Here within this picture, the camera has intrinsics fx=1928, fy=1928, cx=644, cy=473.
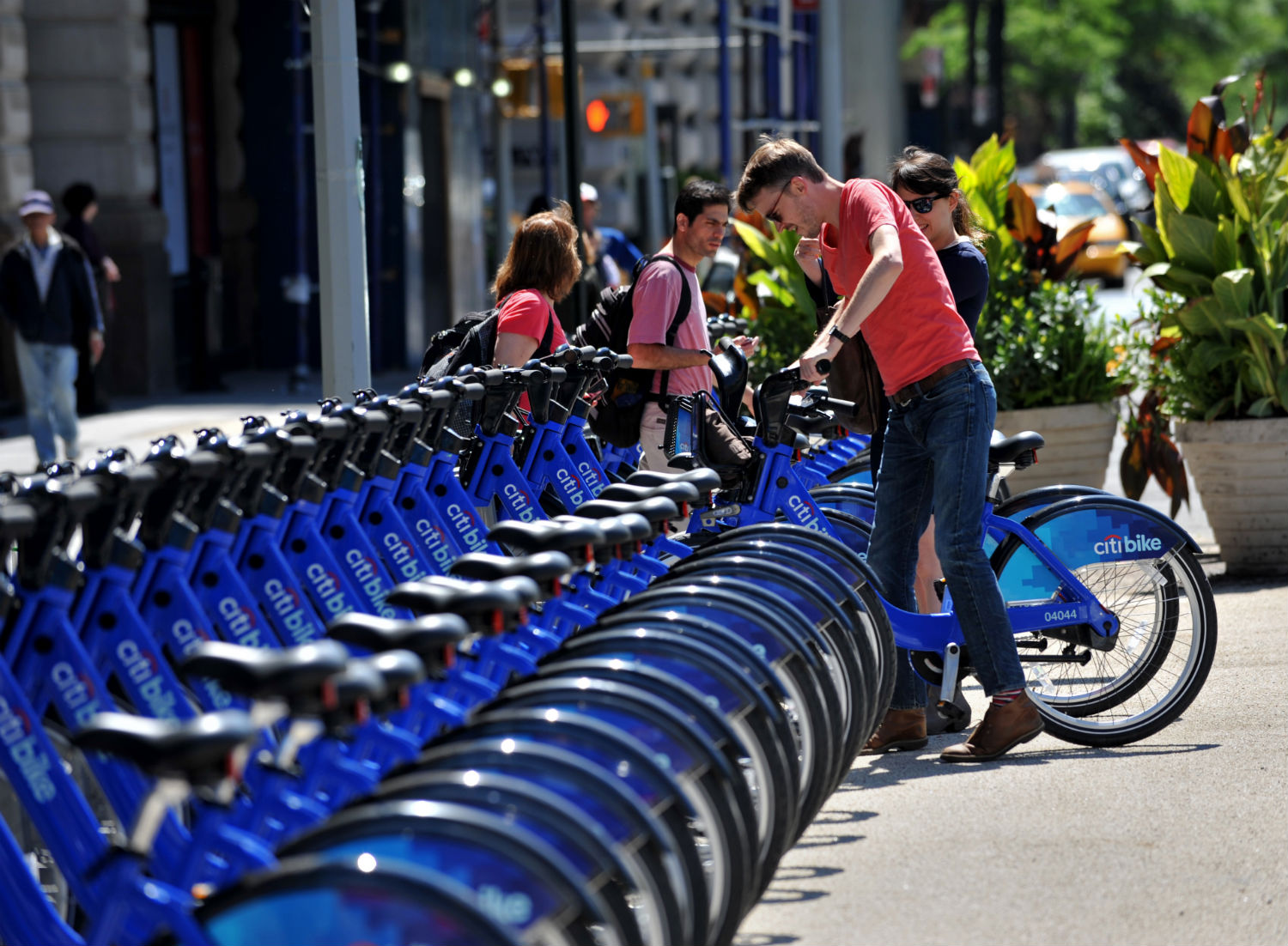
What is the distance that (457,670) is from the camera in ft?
12.3

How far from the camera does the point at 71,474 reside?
14.7 feet

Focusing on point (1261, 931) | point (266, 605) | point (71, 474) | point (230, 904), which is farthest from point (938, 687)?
point (230, 904)

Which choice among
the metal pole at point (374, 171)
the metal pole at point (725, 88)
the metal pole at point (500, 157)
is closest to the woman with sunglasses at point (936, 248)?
the metal pole at point (374, 171)

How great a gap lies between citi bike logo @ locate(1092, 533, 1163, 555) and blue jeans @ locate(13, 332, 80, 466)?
8.77 metres

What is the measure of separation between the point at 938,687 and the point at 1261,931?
1991 mm

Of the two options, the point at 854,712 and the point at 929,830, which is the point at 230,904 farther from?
the point at 929,830

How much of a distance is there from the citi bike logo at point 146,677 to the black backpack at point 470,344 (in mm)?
2833

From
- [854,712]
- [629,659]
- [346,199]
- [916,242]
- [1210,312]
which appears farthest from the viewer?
[1210,312]

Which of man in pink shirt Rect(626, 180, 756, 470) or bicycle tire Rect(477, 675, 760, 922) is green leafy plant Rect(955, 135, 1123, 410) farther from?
bicycle tire Rect(477, 675, 760, 922)

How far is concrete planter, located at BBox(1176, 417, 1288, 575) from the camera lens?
28.3 feet

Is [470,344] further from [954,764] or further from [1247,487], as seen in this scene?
[1247,487]

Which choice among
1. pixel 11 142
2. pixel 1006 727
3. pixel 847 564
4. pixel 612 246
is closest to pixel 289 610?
pixel 847 564

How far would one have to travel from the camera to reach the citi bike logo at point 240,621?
428cm

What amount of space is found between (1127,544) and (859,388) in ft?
3.48
